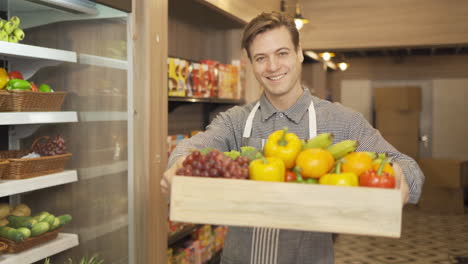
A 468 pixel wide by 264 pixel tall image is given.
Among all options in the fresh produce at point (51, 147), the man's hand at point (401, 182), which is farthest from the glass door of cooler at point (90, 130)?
the man's hand at point (401, 182)

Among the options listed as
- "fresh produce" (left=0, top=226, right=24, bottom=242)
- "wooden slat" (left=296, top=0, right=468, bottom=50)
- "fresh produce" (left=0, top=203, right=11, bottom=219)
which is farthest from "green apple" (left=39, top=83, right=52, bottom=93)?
"wooden slat" (left=296, top=0, right=468, bottom=50)

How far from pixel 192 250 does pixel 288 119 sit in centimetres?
239

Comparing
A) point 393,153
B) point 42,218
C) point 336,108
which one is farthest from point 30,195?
point 393,153

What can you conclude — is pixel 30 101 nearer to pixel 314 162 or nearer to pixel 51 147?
pixel 51 147

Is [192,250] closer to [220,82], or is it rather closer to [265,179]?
[220,82]

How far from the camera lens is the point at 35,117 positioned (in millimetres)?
2459

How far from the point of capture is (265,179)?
1324 mm

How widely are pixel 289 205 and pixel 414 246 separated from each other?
5.47 m

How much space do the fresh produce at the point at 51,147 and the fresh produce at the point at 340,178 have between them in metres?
1.72

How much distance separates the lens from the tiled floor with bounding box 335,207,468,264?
562 centimetres

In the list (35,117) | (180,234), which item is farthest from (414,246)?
(35,117)

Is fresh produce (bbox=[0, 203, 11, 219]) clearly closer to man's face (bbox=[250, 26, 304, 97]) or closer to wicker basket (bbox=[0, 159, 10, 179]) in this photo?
wicker basket (bbox=[0, 159, 10, 179])

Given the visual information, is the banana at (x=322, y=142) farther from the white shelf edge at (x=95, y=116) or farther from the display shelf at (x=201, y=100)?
the display shelf at (x=201, y=100)

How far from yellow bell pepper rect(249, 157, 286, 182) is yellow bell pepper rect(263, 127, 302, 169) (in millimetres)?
70
